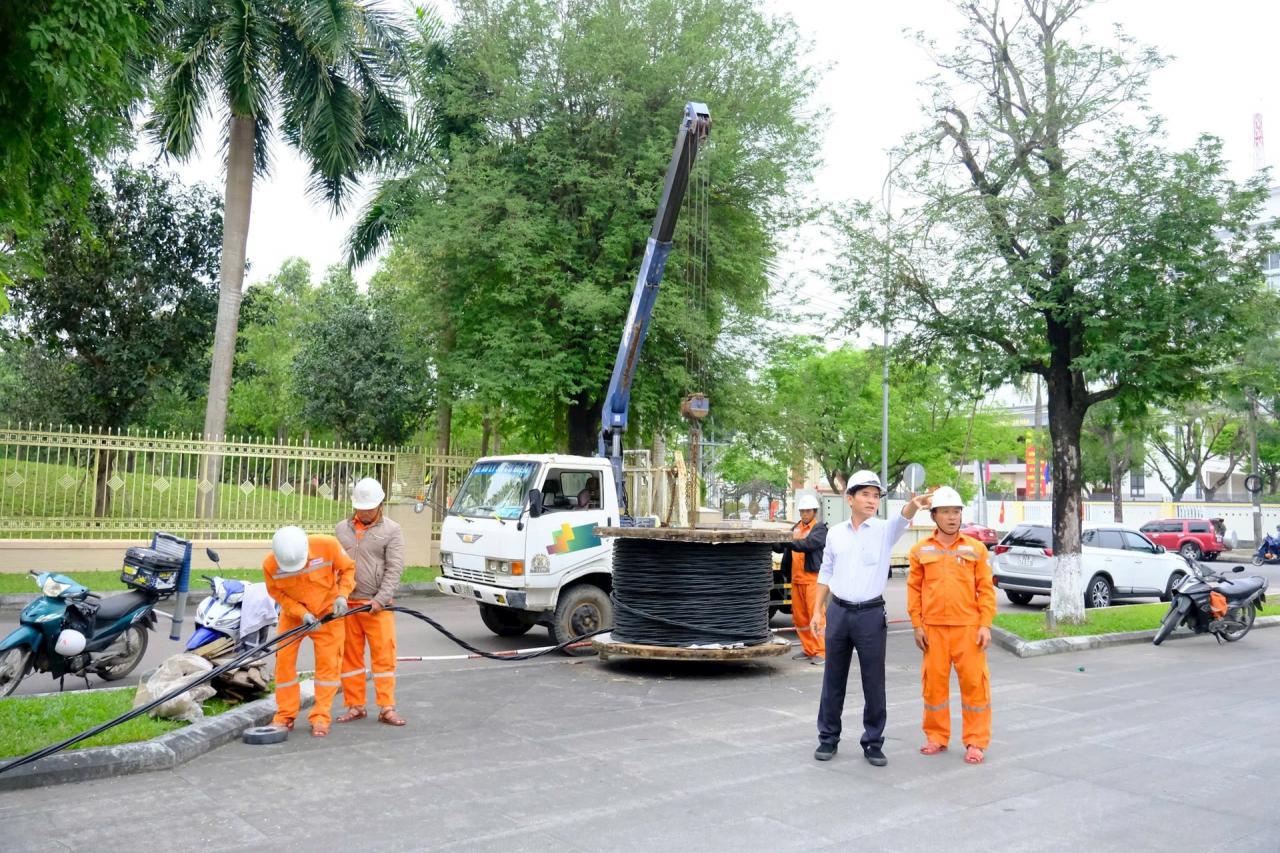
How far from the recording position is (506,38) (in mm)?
21078

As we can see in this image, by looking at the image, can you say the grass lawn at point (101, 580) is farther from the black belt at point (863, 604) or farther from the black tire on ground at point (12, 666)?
the black belt at point (863, 604)

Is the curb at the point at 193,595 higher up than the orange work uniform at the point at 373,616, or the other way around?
the orange work uniform at the point at 373,616

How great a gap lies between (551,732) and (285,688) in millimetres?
1928

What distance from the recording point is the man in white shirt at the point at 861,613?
268 inches

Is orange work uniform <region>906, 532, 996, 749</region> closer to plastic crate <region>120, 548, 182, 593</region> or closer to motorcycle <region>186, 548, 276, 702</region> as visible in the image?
motorcycle <region>186, 548, 276, 702</region>

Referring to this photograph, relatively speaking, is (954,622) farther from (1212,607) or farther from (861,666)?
(1212,607)

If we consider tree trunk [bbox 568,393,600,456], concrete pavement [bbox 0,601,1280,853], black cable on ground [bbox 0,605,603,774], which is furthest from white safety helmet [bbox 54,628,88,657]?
tree trunk [bbox 568,393,600,456]

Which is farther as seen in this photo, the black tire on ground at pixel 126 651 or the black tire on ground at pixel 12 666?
the black tire on ground at pixel 126 651

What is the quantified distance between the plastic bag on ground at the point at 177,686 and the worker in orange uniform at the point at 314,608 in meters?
0.57

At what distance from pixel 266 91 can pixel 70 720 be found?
1647cm

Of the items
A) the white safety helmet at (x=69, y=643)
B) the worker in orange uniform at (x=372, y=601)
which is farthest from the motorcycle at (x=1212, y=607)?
the white safety helmet at (x=69, y=643)

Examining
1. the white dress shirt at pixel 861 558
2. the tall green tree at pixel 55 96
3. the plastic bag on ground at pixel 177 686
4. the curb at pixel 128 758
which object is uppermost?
the tall green tree at pixel 55 96

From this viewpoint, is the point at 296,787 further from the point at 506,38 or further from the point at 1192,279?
the point at 506,38

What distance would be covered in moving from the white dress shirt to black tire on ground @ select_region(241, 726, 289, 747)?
387 cm
